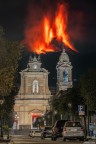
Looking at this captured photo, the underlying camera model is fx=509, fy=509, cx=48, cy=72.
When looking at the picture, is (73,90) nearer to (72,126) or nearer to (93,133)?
(93,133)

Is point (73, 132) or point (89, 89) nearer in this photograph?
point (73, 132)

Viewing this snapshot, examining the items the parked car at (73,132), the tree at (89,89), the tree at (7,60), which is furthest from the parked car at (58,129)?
the tree at (89,89)

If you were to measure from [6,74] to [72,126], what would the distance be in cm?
1094

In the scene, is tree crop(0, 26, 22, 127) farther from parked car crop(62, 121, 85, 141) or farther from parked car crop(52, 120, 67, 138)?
parked car crop(52, 120, 67, 138)

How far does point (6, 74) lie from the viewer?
39875mm

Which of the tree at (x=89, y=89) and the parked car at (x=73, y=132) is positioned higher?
the tree at (x=89, y=89)

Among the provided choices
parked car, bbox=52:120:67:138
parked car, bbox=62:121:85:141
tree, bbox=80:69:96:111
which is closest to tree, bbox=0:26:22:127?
parked car, bbox=62:121:85:141

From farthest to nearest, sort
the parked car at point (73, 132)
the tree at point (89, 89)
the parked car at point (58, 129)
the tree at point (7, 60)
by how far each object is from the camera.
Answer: the tree at point (89, 89) < the parked car at point (58, 129) < the parked car at point (73, 132) < the tree at point (7, 60)

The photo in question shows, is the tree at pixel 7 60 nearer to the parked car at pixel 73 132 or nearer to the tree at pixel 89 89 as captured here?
the parked car at pixel 73 132

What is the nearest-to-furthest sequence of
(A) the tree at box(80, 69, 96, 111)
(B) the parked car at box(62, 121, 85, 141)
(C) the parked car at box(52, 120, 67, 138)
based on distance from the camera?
(B) the parked car at box(62, 121, 85, 141) < (C) the parked car at box(52, 120, 67, 138) < (A) the tree at box(80, 69, 96, 111)

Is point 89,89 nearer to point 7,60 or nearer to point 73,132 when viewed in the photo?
point 73,132

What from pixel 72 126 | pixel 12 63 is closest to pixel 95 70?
pixel 72 126

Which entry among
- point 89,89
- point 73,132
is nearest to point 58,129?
point 73,132

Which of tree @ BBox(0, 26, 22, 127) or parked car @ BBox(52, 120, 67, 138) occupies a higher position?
tree @ BBox(0, 26, 22, 127)
